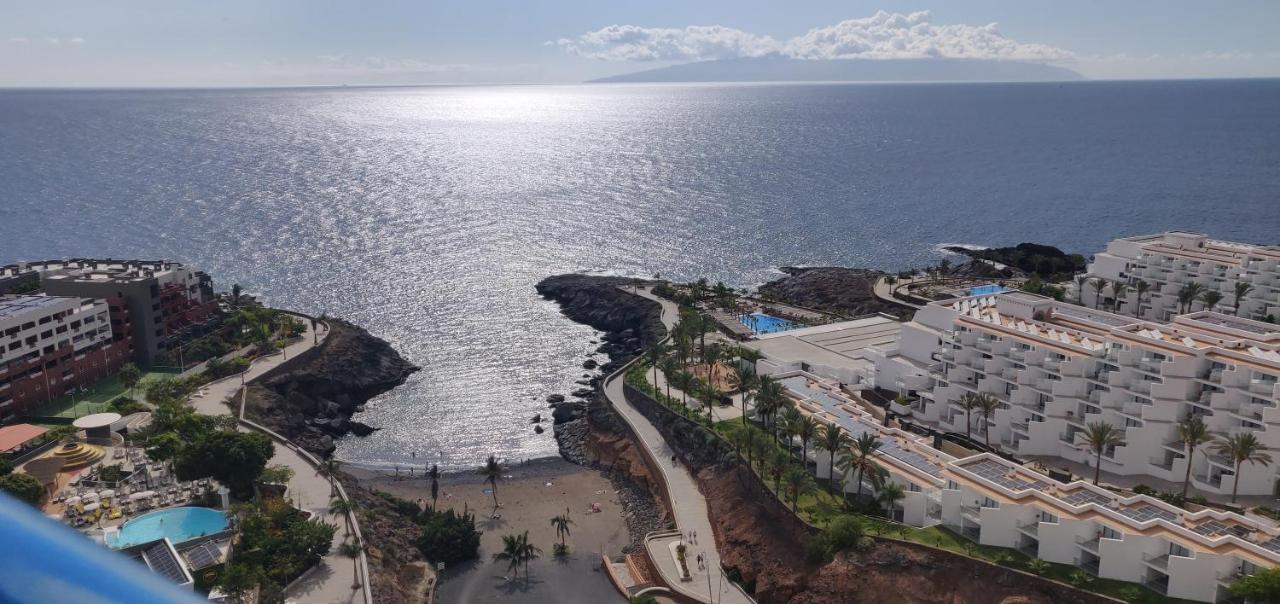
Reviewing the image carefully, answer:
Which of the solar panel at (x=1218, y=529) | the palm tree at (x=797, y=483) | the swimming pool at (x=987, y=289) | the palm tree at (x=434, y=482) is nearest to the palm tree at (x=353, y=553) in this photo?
the palm tree at (x=434, y=482)

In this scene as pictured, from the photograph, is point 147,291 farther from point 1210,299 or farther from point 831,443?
point 1210,299

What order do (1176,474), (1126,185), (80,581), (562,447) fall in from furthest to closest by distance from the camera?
(1126,185), (562,447), (1176,474), (80,581)

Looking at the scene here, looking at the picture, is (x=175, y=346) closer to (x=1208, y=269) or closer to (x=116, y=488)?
(x=116, y=488)

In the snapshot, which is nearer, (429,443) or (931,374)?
(931,374)

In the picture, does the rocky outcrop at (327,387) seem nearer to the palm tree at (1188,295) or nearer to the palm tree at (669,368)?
the palm tree at (669,368)

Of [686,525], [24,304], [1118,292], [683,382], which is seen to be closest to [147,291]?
[24,304]

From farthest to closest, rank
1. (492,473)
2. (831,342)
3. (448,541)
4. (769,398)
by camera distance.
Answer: (831,342)
(492,473)
(769,398)
(448,541)

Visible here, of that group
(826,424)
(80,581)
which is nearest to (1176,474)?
(826,424)
